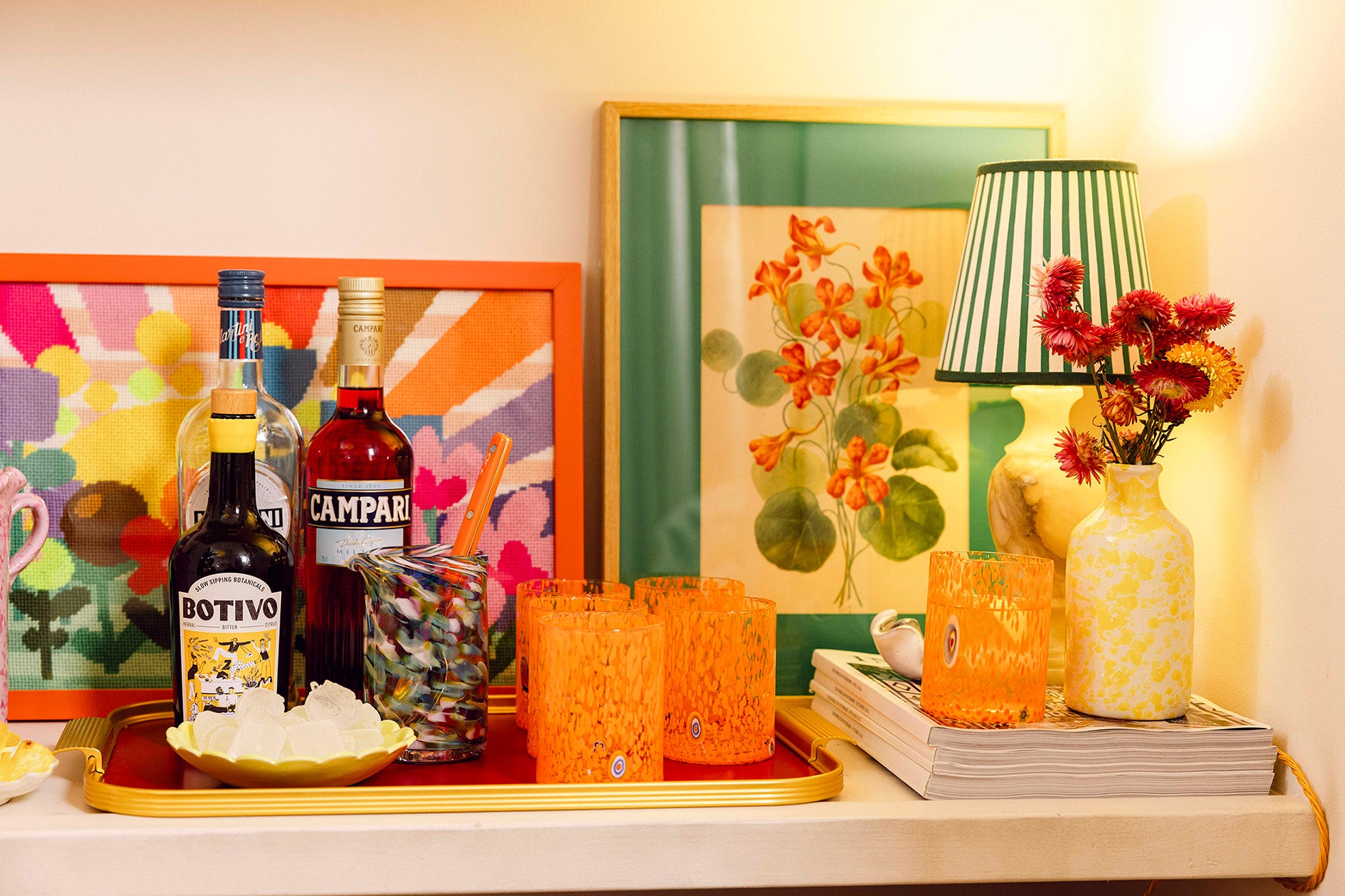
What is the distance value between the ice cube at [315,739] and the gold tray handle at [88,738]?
0.14 m

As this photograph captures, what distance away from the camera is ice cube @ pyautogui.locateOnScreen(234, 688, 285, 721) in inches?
29.9

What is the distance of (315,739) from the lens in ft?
2.43

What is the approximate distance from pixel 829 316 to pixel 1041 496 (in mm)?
257

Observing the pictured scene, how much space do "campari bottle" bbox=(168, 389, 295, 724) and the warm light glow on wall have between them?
31.0 inches

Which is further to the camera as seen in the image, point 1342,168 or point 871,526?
point 871,526

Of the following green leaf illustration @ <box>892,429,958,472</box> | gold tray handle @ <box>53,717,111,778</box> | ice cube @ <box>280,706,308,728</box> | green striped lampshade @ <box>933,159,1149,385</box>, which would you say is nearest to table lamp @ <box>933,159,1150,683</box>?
green striped lampshade @ <box>933,159,1149,385</box>

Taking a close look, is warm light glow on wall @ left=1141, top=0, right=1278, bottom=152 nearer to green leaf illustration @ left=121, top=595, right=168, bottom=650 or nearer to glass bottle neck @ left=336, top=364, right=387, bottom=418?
glass bottle neck @ left=336, top=364, right=387, bottom=418

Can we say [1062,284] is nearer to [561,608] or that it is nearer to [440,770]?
[561,608]

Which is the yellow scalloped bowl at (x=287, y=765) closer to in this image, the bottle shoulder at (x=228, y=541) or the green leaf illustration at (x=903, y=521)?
the bottle shoulder at (x=228, y=541)

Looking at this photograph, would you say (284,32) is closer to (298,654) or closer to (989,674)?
(298,654)

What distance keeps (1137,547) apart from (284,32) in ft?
2.80

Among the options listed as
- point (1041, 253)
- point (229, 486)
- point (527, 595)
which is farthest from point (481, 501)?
point (1041, 253)

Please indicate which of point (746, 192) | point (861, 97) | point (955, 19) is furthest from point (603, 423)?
point (955, 19)

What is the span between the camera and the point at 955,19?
1.07 m
